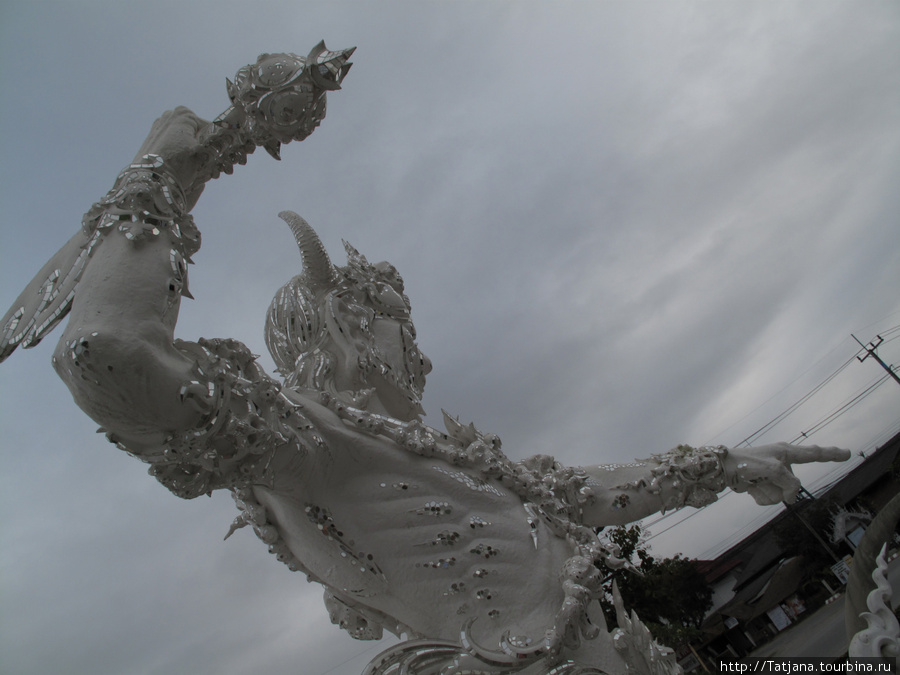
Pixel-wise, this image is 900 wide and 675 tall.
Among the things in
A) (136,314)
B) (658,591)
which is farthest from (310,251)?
(658,591)

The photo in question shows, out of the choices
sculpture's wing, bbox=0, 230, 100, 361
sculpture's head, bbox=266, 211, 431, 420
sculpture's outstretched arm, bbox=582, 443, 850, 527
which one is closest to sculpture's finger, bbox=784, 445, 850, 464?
sculpture's outstretched arm, bbox=582, 443, 850, 527

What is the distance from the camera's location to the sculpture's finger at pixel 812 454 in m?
2.75

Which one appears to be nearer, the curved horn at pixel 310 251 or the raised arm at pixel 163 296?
the raised arm at pixel 163 296

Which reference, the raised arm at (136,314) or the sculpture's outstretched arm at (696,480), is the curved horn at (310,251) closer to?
the raised arm at (136,314)

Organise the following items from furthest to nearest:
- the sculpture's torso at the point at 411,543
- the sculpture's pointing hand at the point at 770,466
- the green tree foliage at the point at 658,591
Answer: the green tree foliage at the point at 658,591 → the sculpture's pointing hand at the point at 770,466 → the sculpture's torso at the point at 411,543

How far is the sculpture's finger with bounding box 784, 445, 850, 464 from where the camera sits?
275cm

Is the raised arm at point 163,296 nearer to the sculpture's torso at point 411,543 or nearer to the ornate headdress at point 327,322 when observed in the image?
the sculpture's torso at point 411,543

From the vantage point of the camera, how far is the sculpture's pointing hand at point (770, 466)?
2664 millimetres

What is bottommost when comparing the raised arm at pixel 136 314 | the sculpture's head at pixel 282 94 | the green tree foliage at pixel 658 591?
the green tree foliage at pixel 658 591

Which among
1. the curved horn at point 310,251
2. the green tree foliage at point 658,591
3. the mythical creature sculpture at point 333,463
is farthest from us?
the green tree foliage at point 658,591

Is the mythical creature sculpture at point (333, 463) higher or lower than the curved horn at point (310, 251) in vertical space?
lower

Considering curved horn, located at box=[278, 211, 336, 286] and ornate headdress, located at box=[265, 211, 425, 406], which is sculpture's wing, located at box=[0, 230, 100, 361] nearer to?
ornate headdress, located at box=[265, 211, 425, 406]

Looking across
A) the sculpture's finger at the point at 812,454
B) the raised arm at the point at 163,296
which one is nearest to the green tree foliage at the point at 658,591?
the sculpture's finger at the point at 812,454

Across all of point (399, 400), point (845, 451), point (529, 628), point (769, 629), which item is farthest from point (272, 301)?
point (769, 629)
